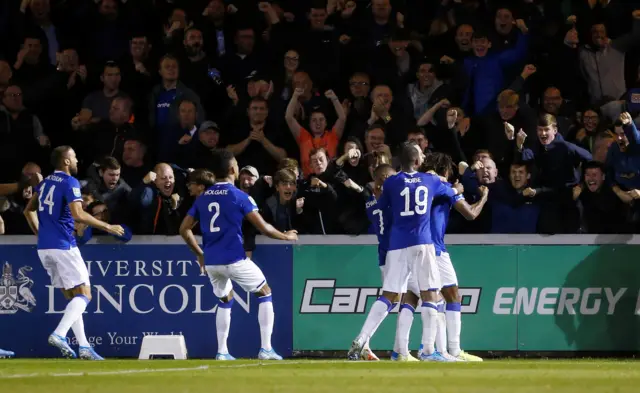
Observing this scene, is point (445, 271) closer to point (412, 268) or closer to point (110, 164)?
point (412, 268)

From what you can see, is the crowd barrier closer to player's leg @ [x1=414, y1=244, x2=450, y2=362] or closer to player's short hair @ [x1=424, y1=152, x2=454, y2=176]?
player's short hair @ [x1=424, y1=152, x2=454, y2=176]

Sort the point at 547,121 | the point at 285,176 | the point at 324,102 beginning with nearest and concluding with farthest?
the point at 285,176 → the point at 547,121 → the point at 324,102

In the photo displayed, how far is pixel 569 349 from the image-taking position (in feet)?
51.6

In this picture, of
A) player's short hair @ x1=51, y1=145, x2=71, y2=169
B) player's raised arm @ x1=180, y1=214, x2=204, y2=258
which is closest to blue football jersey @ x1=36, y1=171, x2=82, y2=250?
player's short hair @ x1=51, y1=145, x2=71, y2=169

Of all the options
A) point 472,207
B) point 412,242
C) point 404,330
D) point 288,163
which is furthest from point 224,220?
point 472,207

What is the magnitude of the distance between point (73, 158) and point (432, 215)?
3.96 metres

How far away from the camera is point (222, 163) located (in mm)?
14648

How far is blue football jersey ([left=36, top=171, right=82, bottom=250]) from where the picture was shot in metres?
14.6

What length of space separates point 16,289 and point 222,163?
10.2 ft

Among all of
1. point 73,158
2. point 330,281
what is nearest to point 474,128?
point 330,281

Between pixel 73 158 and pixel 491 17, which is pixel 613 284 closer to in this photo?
pixel 491 17

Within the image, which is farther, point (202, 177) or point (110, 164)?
point (110, 164)

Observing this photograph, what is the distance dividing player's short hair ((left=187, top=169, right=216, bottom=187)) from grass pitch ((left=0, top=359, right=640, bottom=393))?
87.9 inches

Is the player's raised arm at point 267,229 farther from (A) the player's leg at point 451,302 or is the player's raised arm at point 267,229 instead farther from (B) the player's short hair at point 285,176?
(A) the player's leg at point 451,302
